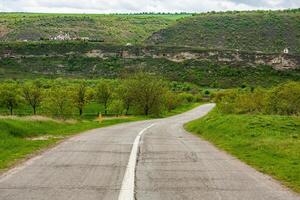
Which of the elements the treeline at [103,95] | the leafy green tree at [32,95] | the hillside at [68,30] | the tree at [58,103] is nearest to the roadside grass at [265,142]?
the tree at [58,103]

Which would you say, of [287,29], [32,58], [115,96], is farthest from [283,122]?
[287,29]

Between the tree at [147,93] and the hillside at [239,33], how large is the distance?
219 feet

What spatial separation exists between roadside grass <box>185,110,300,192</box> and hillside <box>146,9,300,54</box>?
351 ft

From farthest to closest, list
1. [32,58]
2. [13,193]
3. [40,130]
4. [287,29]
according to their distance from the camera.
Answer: [287,29] → [32,58] → [40,130] → [13,193]

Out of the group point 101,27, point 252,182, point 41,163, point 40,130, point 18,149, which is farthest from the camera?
point 101,27

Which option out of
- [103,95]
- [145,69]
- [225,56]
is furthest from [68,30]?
[103,95]

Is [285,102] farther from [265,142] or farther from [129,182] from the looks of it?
[129,182]

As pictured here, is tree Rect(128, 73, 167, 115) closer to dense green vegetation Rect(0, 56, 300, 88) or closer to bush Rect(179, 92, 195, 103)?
bush Rect(179, 92, 195, 103)

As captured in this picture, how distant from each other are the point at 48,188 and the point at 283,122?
1608cm

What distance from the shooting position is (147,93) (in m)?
70.0

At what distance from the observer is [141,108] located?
7112 centimetres

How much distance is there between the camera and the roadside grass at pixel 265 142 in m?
12.7

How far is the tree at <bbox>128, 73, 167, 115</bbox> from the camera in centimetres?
6988

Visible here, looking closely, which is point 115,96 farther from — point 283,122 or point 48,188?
point 48,188
